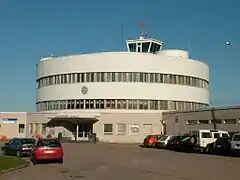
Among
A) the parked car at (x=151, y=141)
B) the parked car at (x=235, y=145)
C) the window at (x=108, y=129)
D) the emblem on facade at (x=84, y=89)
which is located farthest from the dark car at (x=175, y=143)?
the emblem on facade at (x=84, y=89)

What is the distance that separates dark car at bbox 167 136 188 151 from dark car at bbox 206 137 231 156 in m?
5.98

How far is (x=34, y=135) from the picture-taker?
74938 mm

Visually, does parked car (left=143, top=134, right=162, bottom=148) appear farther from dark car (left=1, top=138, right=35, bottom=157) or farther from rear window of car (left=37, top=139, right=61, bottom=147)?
rear window of car (left=37, top=139, right=61, bottom=147)

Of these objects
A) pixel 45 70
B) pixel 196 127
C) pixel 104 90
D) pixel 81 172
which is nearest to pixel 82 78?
pixel 104 90

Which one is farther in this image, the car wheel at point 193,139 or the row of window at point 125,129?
the row of window at point 125,129

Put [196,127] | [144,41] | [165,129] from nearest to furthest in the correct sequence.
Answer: [196,127], [165,129], [144,41]

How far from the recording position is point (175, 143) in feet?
146

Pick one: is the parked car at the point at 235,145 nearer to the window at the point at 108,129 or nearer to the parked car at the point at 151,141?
the parked car at the point at 151,141

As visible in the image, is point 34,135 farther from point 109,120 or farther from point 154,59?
point 154,59

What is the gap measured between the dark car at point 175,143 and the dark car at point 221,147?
5975mm

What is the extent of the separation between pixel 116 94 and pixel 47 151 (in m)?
43.0

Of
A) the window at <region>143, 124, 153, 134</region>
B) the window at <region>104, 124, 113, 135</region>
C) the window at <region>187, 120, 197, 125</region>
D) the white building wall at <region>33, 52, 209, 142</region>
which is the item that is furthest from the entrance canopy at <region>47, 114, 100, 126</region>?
the window at <region>187, 120, 197, 125</region>

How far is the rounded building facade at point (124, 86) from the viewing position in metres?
69.6

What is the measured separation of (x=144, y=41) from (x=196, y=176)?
64.5m
